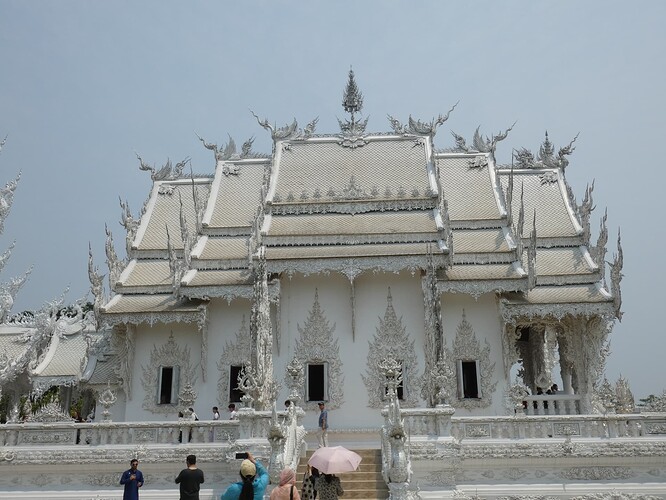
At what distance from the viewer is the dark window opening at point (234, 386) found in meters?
15.8

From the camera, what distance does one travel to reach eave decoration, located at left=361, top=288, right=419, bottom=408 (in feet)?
50.0

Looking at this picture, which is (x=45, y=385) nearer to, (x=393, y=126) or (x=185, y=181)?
(x=185, y=181)

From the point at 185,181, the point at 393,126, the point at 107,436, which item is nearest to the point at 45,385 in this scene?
the point at 185,181

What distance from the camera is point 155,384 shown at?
16.1m

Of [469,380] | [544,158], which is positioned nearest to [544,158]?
[544,158]

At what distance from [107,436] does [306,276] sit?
6.11 m

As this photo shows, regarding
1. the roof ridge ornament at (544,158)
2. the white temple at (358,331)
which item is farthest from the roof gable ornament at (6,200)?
the roof ridge ornament at (544,158)

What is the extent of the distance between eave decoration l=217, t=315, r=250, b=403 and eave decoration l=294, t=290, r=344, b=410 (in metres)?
1.30

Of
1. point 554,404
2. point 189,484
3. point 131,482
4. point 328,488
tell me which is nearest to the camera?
point 189,484

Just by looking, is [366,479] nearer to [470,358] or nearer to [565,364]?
[470,358]

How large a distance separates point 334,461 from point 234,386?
8335mm

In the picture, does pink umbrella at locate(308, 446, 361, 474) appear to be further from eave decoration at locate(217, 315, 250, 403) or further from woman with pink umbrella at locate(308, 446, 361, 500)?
eave decoration at locate(217, 315, 250, 403)

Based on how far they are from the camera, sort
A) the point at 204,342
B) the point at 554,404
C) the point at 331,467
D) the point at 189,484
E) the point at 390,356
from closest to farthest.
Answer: the point at 189,484
the point at 331,467
the point at 554,404
the point at 390,356
the point at 204,342

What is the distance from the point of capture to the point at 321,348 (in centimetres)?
1572
